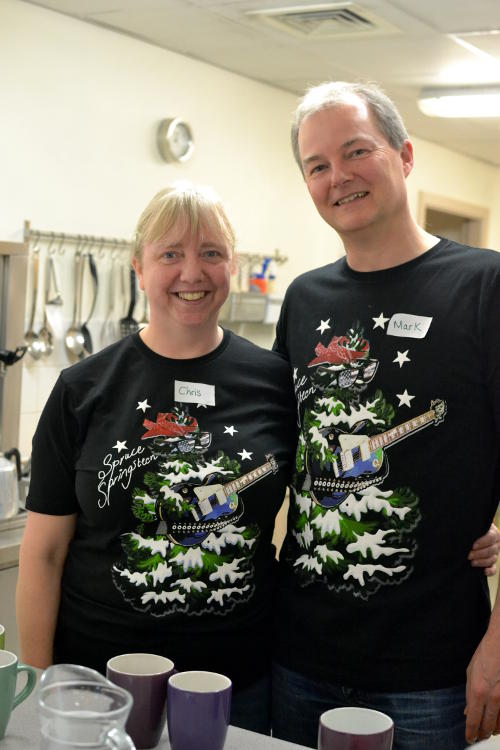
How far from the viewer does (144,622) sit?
141cm

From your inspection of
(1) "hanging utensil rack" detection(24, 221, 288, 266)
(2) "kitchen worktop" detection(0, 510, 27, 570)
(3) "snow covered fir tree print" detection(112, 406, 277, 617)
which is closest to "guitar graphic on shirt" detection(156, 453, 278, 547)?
(3) "snow covered fir tree print" detection(112, 406, 277, 617)

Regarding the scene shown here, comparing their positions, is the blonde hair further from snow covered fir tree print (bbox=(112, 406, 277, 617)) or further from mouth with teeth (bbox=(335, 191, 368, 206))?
snow covered fir tree print (bbox=(112, 406, 277, 617))

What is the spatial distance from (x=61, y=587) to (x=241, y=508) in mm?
339

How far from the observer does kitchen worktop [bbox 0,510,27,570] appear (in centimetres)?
245

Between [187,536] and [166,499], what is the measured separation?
0.07 metres

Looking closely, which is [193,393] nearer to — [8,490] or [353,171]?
[353,171]

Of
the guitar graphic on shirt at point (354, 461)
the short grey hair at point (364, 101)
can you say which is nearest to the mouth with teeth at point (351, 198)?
the short grey hair at point (364, 101)

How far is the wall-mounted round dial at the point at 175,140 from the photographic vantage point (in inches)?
146

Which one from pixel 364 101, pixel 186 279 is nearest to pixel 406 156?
pixel 364 101

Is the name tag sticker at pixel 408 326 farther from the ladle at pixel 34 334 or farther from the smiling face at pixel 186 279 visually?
the ladle at pixel 34 334

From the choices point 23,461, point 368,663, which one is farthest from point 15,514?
point 368,663

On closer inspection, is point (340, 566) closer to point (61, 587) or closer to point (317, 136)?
point (61, 587)

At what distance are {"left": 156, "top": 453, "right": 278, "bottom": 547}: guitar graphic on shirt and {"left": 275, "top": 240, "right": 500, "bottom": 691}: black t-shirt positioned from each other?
0.13 meters

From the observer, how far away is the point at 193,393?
4.90 feet
